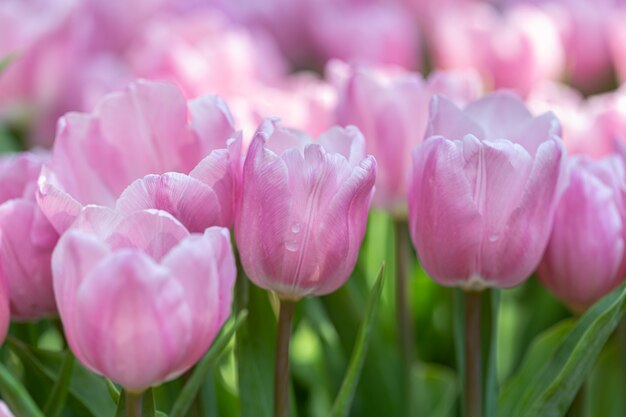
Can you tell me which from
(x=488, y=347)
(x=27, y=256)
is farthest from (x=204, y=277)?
(x=488, y=347)

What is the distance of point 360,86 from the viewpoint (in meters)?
0.69

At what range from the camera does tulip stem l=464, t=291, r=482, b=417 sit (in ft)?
1.90

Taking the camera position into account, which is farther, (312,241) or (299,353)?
(299,353)

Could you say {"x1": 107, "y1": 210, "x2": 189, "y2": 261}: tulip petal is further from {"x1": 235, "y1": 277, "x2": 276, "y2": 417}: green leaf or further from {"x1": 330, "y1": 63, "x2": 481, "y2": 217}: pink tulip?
{"x1": 330, "y1": 63, "x2": 481, "y2": 217}: pink tulip

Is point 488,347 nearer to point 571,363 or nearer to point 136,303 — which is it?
point 571,363

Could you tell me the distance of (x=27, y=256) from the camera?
1.78 feet

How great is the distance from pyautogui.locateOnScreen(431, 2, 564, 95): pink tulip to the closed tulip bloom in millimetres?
494

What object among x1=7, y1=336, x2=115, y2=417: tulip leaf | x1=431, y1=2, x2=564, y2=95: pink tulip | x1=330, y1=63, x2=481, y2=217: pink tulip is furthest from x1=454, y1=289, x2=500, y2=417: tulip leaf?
x1=431, y1=2, x2=564, y2=95: pink tulip

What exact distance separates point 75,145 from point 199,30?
0.63 meters

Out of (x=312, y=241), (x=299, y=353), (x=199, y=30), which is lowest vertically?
(x=299, y=353)

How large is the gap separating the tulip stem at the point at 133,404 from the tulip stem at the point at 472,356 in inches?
8.2

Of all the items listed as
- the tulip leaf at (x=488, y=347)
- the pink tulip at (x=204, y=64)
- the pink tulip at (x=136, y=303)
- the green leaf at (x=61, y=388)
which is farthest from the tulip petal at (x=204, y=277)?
the pink tulip at (x=204, y=64)

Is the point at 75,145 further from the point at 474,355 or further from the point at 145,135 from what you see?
the point at 474,355

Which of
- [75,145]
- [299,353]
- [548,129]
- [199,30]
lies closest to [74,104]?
[199,30]
